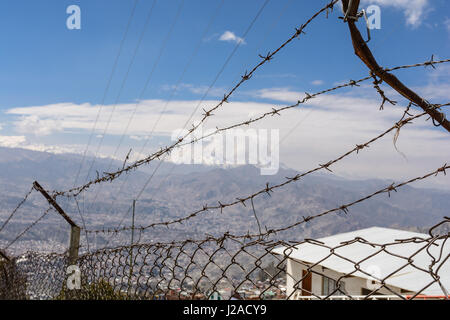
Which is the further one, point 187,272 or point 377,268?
point 377,268

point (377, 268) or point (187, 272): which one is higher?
point (187, 272)

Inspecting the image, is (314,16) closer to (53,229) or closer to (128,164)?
(128,164)

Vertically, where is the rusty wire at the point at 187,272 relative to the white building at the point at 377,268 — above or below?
above

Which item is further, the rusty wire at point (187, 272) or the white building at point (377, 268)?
the white building at point (377, 268)

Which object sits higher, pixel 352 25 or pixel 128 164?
pixel 352 25

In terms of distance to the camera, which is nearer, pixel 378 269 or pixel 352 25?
pixel 352 25

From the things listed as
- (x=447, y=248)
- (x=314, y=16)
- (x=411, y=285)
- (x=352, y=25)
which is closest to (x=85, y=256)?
(x=314, y=16)

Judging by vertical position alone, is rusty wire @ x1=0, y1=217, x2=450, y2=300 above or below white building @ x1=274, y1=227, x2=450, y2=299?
above

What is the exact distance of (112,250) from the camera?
3357mm

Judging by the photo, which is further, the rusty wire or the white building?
the white building

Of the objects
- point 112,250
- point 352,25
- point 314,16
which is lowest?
point 112,250
